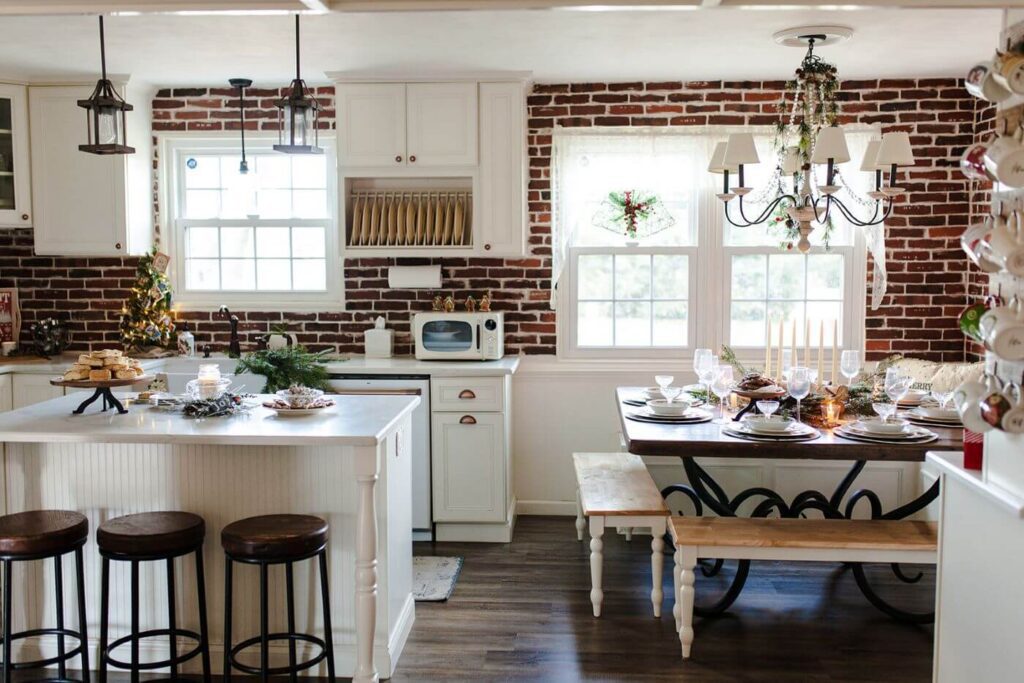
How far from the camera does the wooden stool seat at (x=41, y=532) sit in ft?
9.55

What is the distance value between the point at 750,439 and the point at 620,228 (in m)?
2.18

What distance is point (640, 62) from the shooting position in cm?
488

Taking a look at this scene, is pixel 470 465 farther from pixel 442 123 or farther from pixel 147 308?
pixel 147 308

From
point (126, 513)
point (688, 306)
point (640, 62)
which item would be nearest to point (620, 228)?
point (688, 306)

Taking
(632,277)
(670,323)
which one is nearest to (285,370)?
(632,277)

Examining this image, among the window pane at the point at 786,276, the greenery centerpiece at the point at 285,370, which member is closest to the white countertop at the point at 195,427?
the greenery centerpiece at the point at 285,370

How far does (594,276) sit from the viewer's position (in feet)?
18.3

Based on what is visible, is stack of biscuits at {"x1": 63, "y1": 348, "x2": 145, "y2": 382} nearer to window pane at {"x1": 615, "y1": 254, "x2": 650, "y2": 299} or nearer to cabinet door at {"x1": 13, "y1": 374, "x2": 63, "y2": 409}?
cabinet door at {"x1": 13, "y1": 374, "x2": 63, "y2": 409}

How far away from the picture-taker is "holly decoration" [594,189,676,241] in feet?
17.8

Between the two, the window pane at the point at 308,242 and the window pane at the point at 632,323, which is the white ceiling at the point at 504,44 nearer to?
the window pane at the point at 308,242

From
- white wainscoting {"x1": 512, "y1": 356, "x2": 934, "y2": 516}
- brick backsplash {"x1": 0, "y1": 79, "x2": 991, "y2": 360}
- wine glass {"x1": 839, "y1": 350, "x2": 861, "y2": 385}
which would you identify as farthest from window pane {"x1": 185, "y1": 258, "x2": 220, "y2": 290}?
wine glass {"x1": 839, "y1": 350, "x2": 861, "y2": 385}

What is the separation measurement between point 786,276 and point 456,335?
1.96m

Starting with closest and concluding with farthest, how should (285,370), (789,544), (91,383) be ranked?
(91,383) < (789,544) < (285,370)

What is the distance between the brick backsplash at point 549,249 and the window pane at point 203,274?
176mm
